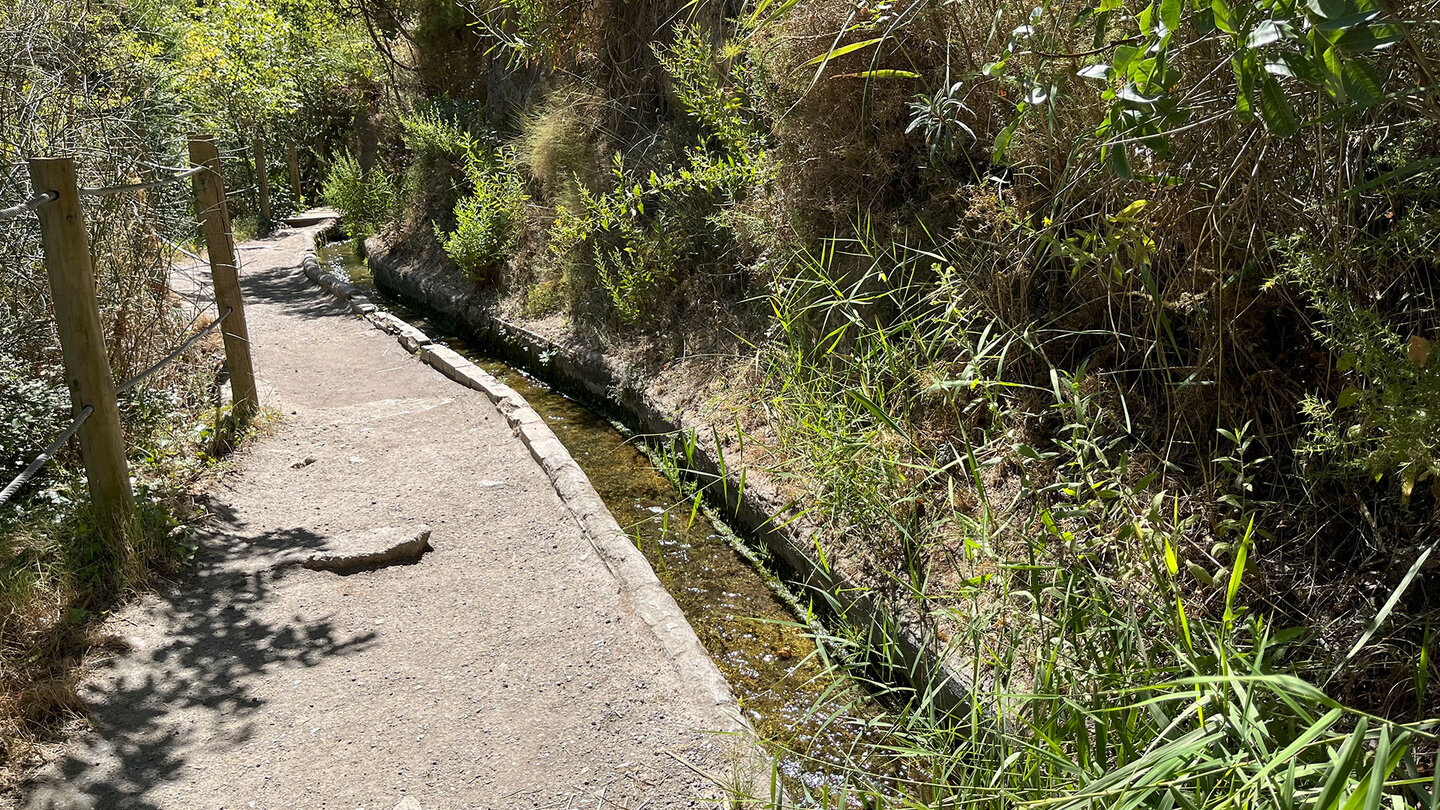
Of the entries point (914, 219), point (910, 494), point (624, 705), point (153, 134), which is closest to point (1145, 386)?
point (910, 494)

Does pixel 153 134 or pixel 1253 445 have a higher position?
pixel 153 134

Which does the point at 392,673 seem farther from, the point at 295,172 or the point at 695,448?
the point at 295,172

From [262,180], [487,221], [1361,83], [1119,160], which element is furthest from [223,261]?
[262,180]

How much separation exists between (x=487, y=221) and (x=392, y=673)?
7.12 meters

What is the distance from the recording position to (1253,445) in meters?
3.51

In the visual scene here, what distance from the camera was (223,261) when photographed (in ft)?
20.5

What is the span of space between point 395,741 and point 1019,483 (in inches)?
106

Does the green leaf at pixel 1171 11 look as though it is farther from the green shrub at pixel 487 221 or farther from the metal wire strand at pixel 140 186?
the green shrub at pixel 487 221

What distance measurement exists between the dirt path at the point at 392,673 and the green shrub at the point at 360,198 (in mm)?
9207

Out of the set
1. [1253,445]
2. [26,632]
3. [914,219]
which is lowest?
[26,632]

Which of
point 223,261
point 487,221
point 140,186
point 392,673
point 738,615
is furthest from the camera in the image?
point 487,221

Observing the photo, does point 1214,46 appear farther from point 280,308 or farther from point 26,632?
point 280,308

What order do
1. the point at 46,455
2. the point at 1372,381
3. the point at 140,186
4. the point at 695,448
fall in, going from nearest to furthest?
the point at 1372,381, the point at 46,455, the point at 140,186, the point at 695,448

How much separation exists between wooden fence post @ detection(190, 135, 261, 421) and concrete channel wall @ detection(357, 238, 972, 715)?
2528 mm
